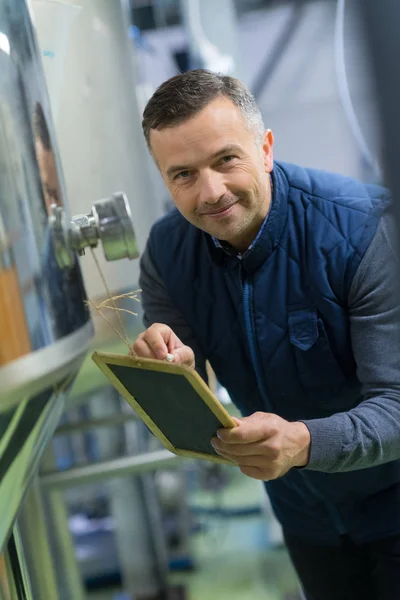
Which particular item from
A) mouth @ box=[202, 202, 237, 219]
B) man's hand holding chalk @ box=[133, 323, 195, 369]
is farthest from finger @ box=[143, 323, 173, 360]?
mouth @ box=[202, 202, 237, 219]

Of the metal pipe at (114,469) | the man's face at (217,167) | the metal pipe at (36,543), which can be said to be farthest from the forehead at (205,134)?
the metal pipe at (36,543)

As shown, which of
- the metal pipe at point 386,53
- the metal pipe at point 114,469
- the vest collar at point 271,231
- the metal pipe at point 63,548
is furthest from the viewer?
the metal pipe at point 63,548

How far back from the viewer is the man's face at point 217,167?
0.49 meters

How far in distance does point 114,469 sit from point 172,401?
1.81ft

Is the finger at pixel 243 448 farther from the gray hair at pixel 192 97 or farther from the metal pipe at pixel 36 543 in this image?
the metal pipe at pixel 36 543

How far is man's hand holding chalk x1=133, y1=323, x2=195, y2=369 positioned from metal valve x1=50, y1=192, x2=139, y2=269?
0.08 m

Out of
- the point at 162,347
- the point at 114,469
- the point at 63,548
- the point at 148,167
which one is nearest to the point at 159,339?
the point at 162,347

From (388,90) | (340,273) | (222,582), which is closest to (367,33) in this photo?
(388,90)

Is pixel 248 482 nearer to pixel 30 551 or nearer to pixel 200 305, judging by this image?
pixel 30 551

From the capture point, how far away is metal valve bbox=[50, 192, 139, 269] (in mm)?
576

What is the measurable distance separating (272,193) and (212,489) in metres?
1.35

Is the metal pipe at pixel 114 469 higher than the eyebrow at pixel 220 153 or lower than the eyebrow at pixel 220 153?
lower

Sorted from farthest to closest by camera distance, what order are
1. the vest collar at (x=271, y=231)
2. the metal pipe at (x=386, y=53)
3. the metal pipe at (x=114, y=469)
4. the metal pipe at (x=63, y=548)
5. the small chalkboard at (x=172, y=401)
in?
the metal pipe at (x=63, y=548) < the metal pipe at (x=114, y=469) < the vest collar at (x=271, y=231) < the small chalkboard at (x=172, y=401) < the metal pipe at (x=386, y=53)

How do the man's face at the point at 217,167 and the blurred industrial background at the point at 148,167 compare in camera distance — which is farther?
the blurred industrial background at the point at 148,167
